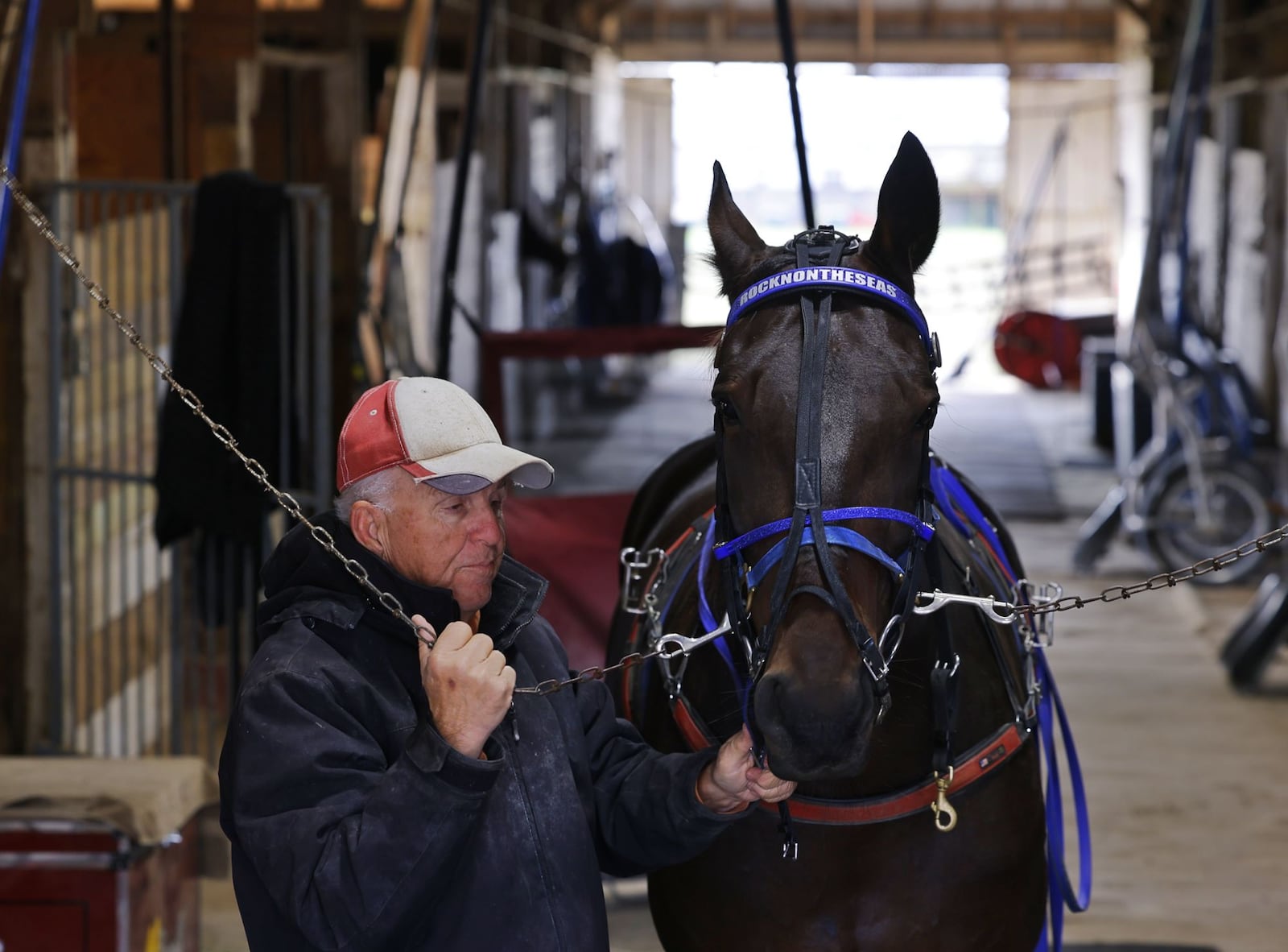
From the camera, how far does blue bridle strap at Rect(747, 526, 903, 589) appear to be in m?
1.78

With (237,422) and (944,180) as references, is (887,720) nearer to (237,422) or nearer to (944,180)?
(237,422)

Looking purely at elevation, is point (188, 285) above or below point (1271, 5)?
below

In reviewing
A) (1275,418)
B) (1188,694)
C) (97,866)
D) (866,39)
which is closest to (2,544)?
(97,866)

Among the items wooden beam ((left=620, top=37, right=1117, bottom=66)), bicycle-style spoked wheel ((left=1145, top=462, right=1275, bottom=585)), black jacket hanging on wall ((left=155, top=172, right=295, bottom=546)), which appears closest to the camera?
black jacket hanging on wall ((left=155, top=172, right=295, bottom=546))

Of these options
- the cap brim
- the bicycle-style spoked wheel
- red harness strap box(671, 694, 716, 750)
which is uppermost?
the cap brim

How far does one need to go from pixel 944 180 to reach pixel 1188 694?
22.1 m

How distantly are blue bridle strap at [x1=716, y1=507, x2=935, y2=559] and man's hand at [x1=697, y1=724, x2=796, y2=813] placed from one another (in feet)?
0.74

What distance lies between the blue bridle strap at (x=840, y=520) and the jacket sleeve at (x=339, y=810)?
0.39 m

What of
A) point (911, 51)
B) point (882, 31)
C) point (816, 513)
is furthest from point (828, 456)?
point (882, 31)

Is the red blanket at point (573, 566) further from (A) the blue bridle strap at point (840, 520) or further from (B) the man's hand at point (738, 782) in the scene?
(A) the blue bridle strap at point (840, 520)

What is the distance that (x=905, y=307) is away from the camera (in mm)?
1958

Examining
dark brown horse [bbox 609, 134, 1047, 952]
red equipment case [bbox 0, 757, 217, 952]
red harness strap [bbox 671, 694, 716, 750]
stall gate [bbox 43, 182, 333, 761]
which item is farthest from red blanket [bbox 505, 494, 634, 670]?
red harness strap [bbox 671, 694, 716, 750]

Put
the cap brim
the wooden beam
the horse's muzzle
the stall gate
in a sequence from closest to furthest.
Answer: the horse's muzzle, the cap brim, the stall gate, the wooden beam

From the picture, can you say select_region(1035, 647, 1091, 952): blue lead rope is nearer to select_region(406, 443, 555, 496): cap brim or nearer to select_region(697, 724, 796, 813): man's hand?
select_region(697, 724, 796, 813): man's hand
